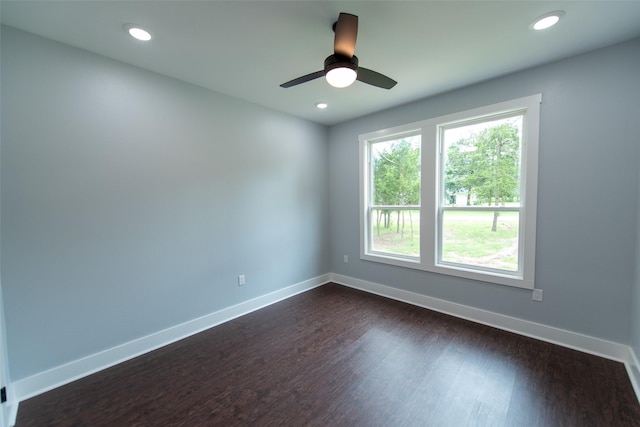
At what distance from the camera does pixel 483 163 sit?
2.84 meters

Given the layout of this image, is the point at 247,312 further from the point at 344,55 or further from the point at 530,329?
the point at 530,329

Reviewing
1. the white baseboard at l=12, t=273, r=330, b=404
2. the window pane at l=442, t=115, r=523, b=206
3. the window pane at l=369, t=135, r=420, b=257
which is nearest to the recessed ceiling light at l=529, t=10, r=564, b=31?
the window pane at l=442, t=115, r=523, b=206

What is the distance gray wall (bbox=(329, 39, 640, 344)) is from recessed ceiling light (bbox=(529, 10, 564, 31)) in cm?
72

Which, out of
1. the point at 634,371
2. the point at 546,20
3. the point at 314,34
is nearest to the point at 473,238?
the point at 634,371

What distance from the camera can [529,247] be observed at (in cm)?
251

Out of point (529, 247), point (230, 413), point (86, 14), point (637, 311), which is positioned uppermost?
point (86, 14)

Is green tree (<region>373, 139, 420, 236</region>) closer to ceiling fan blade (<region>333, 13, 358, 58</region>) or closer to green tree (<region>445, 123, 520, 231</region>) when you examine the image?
green tree (<region>445, 123, 520, 231</region>)

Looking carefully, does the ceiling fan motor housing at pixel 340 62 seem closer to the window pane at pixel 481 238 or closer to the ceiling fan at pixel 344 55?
the ceiling fan at pixel 344 55

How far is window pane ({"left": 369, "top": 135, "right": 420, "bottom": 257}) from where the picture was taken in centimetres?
343

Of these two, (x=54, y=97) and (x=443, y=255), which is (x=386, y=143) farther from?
(x=54, y=97)

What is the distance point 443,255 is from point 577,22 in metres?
2.37

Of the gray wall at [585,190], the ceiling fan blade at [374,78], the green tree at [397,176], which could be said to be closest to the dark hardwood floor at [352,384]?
the gray wall at [585,190]

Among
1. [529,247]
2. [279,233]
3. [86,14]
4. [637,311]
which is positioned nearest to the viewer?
[86,14]

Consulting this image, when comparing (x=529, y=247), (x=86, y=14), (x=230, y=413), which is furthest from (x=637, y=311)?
(x=86, y=14)
